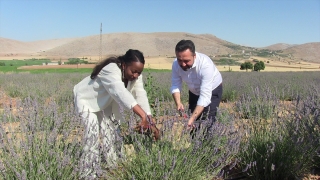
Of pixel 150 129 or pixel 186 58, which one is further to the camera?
pixel 186 58

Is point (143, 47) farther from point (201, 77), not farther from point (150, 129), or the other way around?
point (150, 129)

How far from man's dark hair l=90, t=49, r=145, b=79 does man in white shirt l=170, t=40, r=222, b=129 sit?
475 mm

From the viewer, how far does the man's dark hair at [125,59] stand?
99.2 inches

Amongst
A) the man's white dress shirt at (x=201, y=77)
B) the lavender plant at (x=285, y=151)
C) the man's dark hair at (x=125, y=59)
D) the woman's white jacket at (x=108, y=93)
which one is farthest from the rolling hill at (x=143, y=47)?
the lavender plant at (x=285, y=151)

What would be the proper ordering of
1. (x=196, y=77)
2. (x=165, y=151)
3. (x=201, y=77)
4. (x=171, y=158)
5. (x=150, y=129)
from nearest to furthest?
(x=171, y=158) < (x=165, y=151) < (x=150, y=129) < (x=201, y=77) < (x=196, y=77)

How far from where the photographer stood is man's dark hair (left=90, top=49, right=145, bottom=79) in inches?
99.2

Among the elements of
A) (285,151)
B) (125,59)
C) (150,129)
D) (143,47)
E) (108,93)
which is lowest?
(285,151)

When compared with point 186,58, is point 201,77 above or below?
below

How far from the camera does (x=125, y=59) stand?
260 centimetres

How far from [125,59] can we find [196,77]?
933 millimetres

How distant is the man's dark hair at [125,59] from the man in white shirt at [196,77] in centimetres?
47

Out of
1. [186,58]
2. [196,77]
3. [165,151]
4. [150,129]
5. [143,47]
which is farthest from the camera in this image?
[143,47]

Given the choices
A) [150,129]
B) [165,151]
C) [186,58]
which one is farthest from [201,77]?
[165,151]

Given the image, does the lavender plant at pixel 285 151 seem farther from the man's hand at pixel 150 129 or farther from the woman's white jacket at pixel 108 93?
the woman's white jacket at pixel 108 93
